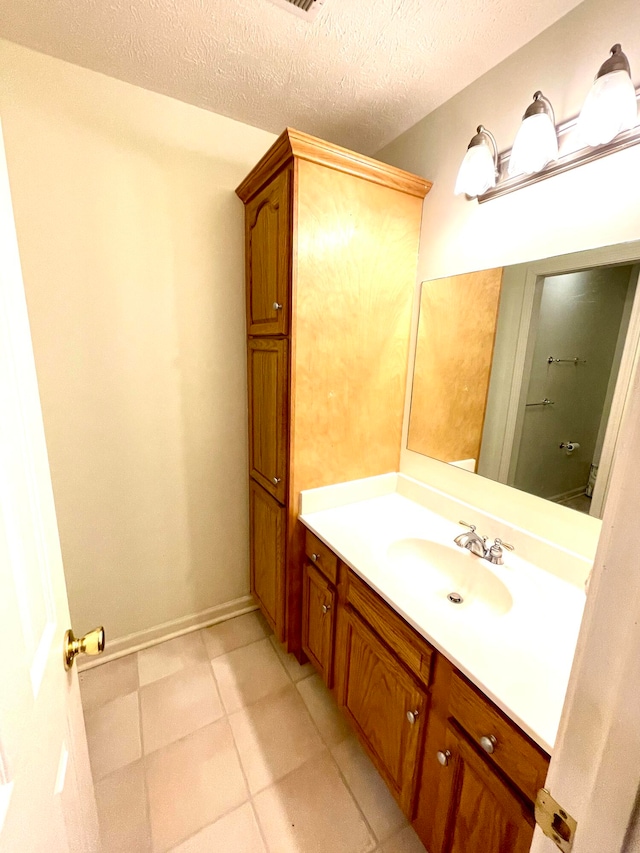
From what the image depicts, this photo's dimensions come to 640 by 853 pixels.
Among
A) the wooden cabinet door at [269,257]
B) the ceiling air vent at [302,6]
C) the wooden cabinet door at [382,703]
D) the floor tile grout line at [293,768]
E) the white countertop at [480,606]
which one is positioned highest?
the ceiling air vent at [302,6]

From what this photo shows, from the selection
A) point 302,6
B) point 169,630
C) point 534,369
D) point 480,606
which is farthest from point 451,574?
point 302,6

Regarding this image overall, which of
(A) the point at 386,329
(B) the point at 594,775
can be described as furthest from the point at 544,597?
(A) the point at 386,329

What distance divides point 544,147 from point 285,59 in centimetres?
88

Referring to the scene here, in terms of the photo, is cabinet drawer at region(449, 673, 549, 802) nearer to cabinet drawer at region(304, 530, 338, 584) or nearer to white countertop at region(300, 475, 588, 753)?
white countertop at region(300, 475, 588, 753)

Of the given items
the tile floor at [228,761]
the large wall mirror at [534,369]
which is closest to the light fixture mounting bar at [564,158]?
the large wall mirror at [534,369]

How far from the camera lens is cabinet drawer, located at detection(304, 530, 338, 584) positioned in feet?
4.14

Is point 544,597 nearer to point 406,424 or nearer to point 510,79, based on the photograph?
point 406,424

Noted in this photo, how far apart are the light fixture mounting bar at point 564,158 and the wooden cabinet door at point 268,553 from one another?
1397 mm

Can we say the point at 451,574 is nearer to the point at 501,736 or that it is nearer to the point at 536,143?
the point at 501,736

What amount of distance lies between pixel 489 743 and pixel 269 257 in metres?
1.58

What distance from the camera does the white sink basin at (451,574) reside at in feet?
3.61

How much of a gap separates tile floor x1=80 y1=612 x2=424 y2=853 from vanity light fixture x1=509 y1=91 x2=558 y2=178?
82.0 inches

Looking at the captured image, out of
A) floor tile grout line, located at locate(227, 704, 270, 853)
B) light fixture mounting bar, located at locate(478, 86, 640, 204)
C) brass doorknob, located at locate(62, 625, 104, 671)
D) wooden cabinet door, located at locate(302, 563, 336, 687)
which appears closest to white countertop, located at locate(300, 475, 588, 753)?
wooden cabinet door, located at locate(302, 563, 336, 687)

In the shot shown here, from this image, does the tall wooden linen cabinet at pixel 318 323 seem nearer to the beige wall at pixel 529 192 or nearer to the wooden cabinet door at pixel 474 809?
the beige wall at pixel 529 192
